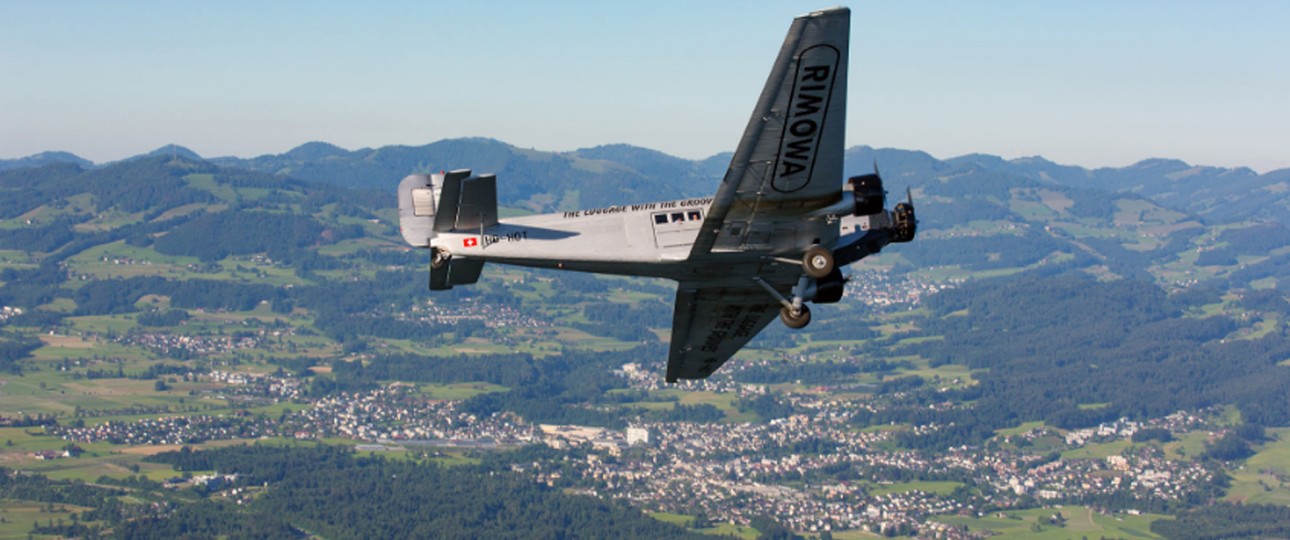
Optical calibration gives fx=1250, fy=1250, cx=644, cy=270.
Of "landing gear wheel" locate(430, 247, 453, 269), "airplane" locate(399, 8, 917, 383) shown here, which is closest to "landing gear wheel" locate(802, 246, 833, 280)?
"airplane" locate(399, 8, 917, 383)

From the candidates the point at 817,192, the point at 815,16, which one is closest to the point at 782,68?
the point at 815,16

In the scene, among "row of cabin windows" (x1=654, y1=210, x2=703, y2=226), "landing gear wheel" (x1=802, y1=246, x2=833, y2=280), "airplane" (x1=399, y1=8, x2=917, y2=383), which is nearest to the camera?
"airplane" (x1=399, y1=8, x2=917, y2=383)

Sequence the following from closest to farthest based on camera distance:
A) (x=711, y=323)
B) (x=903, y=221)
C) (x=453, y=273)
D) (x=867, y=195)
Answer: (x=867, y=195), (x=453, y=273), (x=903, y=221), (x=711, y=323)

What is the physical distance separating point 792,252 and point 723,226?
129 inches

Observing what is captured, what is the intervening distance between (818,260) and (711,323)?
30.7 feet

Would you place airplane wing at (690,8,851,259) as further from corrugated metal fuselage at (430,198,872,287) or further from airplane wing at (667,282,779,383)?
airplane wing at (667,282,779,383)

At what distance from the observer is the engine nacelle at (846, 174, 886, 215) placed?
139ft

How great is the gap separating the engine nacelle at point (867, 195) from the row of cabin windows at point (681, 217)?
17.6 ft

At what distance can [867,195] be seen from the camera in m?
42.4

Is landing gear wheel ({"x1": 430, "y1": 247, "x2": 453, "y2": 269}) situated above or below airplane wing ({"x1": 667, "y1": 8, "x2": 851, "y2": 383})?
below

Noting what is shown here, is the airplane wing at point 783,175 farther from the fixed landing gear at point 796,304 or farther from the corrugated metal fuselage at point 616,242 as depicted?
the corrugated metal fuselage at point 616,242

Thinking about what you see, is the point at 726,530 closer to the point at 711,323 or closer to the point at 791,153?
the point at 711,323

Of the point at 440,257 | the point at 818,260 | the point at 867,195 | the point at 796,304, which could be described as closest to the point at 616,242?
the point at 440,257

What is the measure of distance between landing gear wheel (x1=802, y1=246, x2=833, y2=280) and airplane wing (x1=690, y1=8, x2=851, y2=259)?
0.31m
